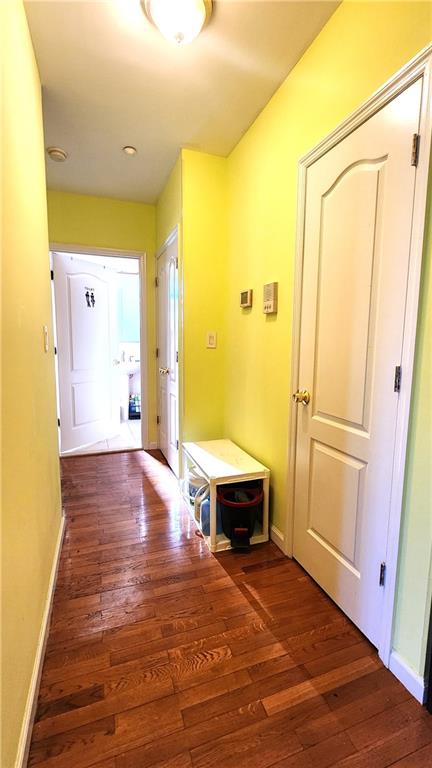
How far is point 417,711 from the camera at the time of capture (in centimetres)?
116

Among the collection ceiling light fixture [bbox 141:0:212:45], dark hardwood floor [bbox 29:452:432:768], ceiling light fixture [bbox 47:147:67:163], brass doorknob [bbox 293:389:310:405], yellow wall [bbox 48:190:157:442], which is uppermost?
ceiling light fixture [bbox 47:147:67:163]

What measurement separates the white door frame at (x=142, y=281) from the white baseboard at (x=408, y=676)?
296cm

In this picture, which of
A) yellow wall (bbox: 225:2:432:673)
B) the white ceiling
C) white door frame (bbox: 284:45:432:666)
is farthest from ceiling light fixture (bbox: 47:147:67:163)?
white door frame (bbox: 284:45:432:666)

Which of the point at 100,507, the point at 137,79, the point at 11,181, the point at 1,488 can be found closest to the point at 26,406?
the point at 1,488

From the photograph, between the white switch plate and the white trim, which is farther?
the white trim

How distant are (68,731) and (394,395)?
155 centimetres

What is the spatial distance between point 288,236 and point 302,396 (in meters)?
0.88

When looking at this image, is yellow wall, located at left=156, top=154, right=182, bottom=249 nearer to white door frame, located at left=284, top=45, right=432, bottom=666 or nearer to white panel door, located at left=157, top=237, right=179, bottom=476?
white panel door, located at left=157, top=237, right=179, bottom=476

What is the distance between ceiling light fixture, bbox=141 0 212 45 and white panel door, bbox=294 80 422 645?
759 mm

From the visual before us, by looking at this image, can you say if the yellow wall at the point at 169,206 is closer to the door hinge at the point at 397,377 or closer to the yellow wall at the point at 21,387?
the yellow wall at the point at 21,387

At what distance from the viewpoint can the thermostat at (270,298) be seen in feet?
6.50

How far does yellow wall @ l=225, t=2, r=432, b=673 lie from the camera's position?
1.16 meters

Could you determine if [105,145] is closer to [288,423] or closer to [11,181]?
[11,181]

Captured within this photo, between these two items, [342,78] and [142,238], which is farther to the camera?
[142,238]
